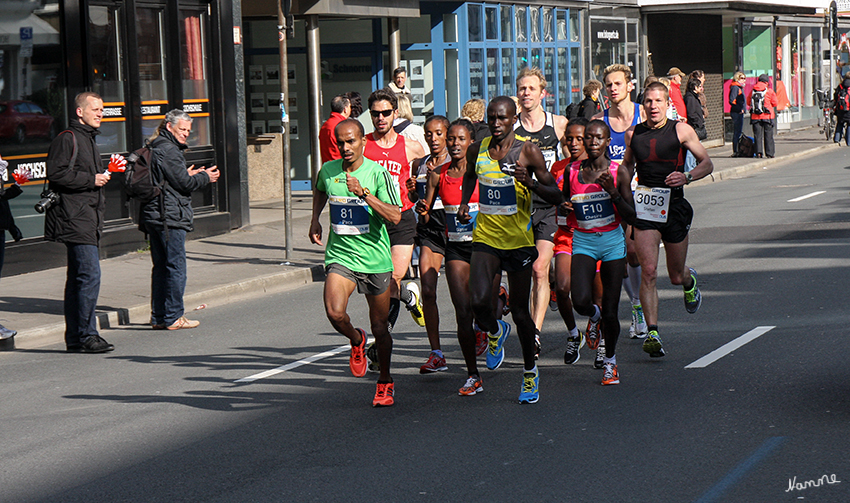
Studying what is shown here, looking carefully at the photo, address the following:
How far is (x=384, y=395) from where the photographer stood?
7262mm

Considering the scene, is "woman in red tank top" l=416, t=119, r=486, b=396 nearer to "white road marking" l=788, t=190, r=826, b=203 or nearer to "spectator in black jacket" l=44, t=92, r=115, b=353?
"spectator in black jacket" l=44, t=92, r=115, b=353

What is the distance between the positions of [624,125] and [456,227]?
2.20 metres

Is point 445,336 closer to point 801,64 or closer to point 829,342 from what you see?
point 829,342

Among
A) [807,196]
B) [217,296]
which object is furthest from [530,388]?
[807,196]

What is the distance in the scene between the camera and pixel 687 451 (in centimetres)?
595

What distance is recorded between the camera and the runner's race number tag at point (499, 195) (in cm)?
723

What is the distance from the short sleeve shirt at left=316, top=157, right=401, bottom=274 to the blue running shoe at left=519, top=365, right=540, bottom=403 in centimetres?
112

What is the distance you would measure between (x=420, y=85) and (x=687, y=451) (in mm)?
18196

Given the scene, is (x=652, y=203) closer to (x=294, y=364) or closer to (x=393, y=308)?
(x=393, y=308)

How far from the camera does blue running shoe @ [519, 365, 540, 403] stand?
7.15m

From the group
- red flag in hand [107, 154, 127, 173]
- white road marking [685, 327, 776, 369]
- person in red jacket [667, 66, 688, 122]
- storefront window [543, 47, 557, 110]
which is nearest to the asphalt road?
white road marking [685, 327, 776, 369]

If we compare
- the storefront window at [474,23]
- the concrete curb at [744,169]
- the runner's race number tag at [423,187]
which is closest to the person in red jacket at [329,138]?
the runner's race number tag at [423,187]

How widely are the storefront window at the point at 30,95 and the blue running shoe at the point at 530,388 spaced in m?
8.52

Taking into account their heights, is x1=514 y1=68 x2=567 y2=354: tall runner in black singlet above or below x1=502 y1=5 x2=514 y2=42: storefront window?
below
